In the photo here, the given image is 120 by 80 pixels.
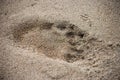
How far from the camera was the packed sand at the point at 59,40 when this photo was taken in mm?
1333

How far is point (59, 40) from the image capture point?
57.6 inches

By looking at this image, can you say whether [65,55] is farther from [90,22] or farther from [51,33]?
[90,22]

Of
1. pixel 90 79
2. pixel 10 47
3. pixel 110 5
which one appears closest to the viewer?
pixel 90 79

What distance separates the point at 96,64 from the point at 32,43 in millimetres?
439

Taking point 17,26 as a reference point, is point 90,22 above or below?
above

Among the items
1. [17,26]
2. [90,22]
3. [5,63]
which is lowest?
[5,63]

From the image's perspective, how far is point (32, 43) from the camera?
4.82ft

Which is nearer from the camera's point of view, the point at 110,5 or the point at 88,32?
the point at 88,32

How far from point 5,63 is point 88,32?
22.5 inches

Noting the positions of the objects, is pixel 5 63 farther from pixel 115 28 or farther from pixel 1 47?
pixel 115 28

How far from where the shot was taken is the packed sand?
1.33 meters

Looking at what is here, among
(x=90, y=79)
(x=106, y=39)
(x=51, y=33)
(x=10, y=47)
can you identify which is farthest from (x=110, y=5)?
(x=10, y=47)

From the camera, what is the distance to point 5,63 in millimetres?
1375

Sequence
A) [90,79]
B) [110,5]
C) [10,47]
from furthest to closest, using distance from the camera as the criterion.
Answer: [110,5], [10,47], [90,79]
